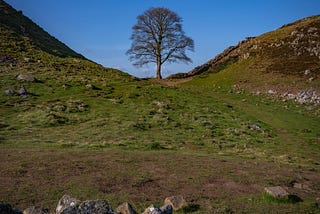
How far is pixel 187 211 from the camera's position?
9.38 m

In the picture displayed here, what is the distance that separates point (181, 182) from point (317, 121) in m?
22.7

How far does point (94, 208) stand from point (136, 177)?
5.78 metres

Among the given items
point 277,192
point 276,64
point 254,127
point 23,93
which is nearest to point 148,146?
point 277,192

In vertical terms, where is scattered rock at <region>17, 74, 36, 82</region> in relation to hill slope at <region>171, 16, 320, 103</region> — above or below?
below

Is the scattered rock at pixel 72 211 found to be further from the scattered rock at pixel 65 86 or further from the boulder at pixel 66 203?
the scattered rock at pixel 65 86

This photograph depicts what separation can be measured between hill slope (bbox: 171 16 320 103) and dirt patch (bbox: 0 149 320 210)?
27.0m

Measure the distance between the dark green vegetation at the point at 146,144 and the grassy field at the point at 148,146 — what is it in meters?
0.06

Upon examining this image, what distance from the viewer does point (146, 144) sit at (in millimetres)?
18875

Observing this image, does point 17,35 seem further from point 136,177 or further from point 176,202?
point 176,202

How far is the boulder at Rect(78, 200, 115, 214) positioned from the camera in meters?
6.88

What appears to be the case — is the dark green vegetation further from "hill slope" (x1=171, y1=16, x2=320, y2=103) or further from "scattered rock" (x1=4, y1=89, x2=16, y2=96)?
"hill slope" (x1=171, y1=16, x2=320, y2=103)

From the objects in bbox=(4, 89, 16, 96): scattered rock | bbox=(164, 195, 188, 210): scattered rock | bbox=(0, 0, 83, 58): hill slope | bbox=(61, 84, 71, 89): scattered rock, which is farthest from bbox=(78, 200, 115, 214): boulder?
bbox=(0, 0, 83, 58): hill slope

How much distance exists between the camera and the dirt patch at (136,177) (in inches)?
418

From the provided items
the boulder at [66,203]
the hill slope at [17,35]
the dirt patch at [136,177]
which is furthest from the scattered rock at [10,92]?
the boulder at [66,203]
